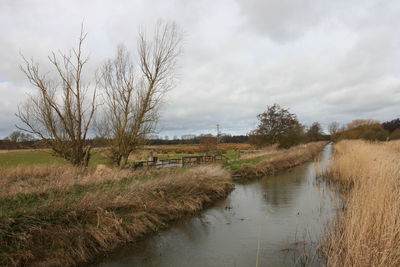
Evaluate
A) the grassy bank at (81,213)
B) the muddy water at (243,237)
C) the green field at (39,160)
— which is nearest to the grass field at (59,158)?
the green field at (39,160)

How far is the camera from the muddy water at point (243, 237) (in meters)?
5.18

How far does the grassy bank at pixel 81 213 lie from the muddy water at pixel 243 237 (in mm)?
482

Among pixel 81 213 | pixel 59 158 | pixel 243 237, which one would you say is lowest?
pixel 243 237

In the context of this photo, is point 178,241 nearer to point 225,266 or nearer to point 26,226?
point 225,266

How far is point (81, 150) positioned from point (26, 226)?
6326 mm

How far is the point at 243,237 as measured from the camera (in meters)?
6.32

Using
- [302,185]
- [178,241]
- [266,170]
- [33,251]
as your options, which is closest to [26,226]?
[33,251]

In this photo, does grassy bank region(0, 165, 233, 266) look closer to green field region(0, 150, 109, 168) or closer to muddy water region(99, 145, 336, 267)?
muddy water region(99, 145, 336, 267)

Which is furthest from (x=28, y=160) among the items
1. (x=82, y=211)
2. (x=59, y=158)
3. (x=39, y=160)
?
(x=82, y=211)

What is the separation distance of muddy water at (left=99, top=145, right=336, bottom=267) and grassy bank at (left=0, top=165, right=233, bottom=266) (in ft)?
1.58

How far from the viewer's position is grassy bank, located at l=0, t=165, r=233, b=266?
467 centimetres

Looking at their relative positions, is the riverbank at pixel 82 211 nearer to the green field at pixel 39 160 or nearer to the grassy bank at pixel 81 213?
the grassy bank at pixel 81 213

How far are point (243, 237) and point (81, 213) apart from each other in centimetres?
394

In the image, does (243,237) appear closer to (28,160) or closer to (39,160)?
(39,160)
